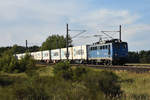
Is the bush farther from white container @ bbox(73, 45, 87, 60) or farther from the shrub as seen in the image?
white container @ bbox(73, 45, 87, 60)

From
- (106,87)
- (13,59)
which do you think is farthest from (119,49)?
(106,87)

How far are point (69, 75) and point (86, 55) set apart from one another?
2457cm

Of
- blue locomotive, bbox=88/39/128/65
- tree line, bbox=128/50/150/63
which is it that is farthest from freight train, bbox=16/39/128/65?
tree line, bbox=128/50/150/63

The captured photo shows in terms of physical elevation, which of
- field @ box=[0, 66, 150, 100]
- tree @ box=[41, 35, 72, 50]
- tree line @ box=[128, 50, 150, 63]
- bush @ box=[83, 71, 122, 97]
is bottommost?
field @ box=[0, 66, 150, 100]

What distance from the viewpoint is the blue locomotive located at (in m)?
33.1

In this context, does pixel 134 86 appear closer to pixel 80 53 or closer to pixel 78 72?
pixel 78 72

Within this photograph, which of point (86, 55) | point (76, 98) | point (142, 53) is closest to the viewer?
point (76, 98)

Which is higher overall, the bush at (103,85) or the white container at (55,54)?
the white container at (55,54)

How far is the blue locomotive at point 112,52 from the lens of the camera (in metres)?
33.1

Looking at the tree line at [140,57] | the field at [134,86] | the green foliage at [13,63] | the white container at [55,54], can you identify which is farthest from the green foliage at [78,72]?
the tree line at [140,57]

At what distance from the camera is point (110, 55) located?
109ft

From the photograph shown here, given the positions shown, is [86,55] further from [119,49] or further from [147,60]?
[147,60]

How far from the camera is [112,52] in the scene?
3297cm

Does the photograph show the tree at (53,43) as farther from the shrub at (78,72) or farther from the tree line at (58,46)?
the shrub at (78,72)
